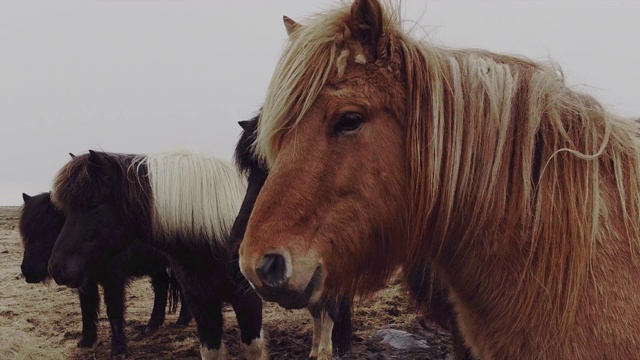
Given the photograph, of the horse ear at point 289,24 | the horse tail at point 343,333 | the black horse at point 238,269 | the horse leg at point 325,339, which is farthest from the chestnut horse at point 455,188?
the horse leg at point 325,339

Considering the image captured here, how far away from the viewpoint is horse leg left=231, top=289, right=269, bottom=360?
5.05 meters

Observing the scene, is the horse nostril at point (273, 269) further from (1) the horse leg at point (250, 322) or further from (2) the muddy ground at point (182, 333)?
(2) the muddy ground at point (182, 333)

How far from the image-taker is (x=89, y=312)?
782 centimetres

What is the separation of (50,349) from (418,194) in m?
7.23

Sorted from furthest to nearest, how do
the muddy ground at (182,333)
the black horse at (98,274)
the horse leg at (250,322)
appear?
the black horse at (98,274)
the muddy ground at (182,333)
the horse leg at (250,322)

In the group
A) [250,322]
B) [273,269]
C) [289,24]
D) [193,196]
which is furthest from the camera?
[193,196]

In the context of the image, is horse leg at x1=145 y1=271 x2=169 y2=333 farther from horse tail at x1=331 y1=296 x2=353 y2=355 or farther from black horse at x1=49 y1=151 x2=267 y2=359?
horse tail at x1=331 y1=296 x2=353 y2=355

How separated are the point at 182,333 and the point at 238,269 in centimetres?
445

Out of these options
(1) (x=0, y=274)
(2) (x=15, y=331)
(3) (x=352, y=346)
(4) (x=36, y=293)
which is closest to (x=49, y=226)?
(2) (x=15, y=331)

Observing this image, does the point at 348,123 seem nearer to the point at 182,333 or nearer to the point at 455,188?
the point at 455,188

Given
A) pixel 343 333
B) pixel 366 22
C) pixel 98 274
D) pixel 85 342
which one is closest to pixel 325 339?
pixel 343 333

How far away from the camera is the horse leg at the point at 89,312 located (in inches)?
302

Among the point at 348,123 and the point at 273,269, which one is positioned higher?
the point at 348,123

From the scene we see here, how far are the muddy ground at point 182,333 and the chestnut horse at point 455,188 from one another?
368 cm
